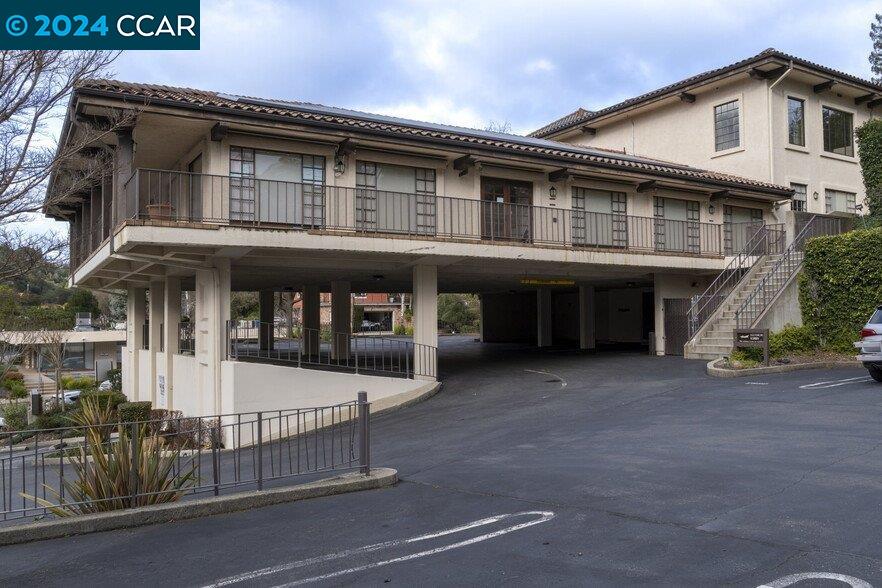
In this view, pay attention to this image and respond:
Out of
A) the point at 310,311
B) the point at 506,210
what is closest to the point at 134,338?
the point at 310,311

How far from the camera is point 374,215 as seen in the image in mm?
17625

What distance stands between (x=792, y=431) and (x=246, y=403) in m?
10.4

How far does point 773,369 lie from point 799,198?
1253 centimetres

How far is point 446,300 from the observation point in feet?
203

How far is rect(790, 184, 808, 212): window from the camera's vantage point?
1034 inches

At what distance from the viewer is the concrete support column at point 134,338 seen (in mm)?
25562

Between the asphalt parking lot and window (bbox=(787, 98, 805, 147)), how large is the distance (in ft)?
54.5

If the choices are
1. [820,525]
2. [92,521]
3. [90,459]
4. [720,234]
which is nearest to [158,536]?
[92,521]

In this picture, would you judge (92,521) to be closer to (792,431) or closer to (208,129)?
(792,431)

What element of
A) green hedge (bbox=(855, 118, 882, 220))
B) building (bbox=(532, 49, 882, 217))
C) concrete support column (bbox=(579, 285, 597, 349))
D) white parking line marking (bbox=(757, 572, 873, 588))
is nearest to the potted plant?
white parking line marking (bbox=(757, 572, 873, 588))

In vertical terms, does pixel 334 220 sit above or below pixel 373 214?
below

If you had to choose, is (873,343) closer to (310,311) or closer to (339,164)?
(339,164)

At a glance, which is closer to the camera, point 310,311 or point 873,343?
point 873,343

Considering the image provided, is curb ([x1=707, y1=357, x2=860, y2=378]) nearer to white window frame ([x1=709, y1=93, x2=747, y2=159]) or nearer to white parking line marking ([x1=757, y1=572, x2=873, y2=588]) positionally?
white window frame ([x1=709, y1=93, x2=747, y2=159])
